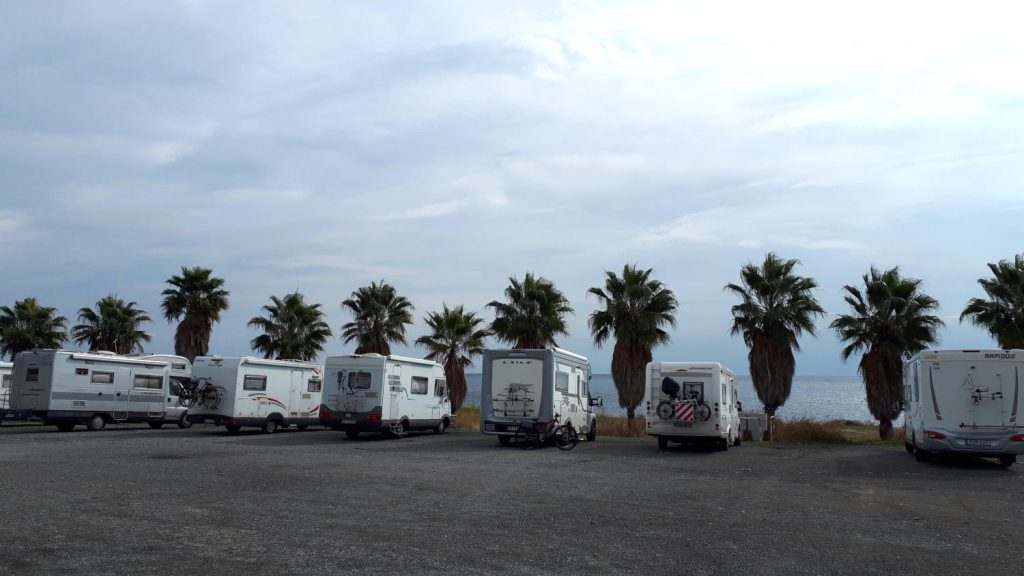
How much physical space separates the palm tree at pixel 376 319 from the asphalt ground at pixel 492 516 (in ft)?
63.6

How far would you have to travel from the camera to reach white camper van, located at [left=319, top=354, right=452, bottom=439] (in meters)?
25.9

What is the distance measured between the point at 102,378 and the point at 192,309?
12595mm

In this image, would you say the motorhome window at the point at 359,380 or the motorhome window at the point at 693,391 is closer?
the motorhome window at the point at 693,391

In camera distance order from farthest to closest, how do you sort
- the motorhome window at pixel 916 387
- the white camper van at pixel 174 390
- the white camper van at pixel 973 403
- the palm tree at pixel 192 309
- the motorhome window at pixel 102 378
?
the palm tree at pixel 192 309 → the white camper van at pixel 174 390 → the motorhome window at pixel 102 378 → the motorhome window at pixel 916 387 → the white camper van at pixel 973 403

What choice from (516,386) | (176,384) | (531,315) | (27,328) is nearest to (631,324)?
(531,315)

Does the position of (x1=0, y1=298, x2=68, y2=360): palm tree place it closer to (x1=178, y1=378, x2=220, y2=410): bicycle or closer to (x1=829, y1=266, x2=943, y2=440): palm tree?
(x1=178, y1=378, x2=220, y2=410): bicycle

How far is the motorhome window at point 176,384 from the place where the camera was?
32062 millimetres

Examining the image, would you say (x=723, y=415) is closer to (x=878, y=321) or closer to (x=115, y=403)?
(x=878, y=321)

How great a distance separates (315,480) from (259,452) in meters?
6.69

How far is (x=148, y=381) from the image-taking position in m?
30.7

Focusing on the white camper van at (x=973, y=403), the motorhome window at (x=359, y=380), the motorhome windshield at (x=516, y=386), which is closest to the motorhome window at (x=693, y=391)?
the motorhome windshield at (x=516, y=386)

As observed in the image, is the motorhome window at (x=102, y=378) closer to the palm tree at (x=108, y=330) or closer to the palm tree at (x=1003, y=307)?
the palm tree at (x=108, y=330)

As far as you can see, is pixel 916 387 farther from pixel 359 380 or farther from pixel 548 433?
pixel 359 380

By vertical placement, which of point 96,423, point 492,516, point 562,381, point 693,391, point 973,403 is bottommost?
point 492,516
